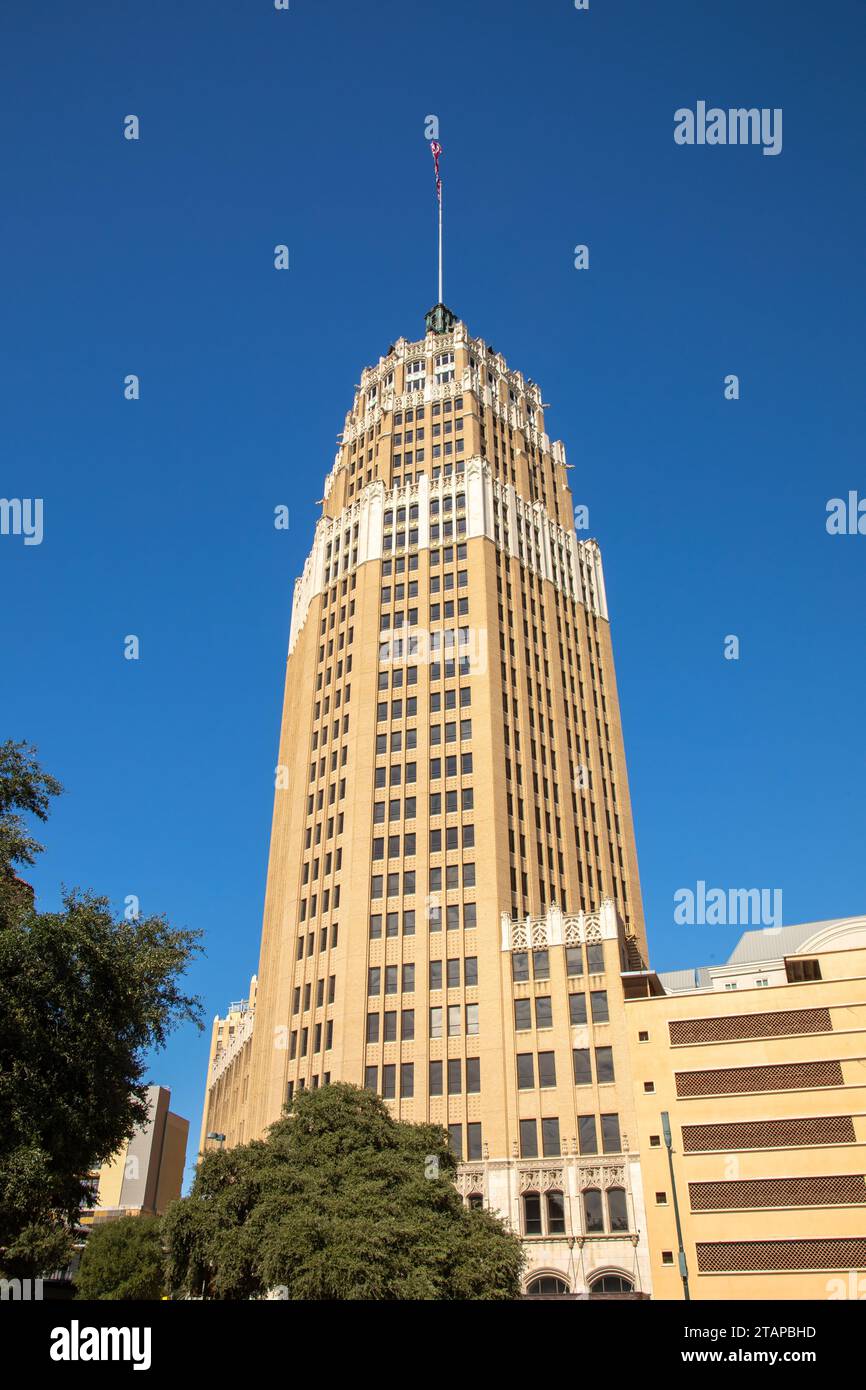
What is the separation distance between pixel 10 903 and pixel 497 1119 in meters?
38.1

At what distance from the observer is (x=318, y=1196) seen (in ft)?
130

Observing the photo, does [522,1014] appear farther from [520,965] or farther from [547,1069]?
[547,1069]

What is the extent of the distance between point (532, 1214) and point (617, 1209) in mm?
4956

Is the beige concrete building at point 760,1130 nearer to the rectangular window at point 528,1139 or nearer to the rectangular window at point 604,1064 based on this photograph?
the rectangular window at point 604,1064

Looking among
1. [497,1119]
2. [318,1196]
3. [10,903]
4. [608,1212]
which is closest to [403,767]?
[497,1119]

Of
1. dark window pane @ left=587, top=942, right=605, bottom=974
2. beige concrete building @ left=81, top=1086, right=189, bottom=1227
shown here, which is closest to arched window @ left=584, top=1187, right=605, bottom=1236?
dark window pane @ left=587, top=942, right=605, bottom=974

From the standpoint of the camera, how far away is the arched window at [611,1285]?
2046 inches

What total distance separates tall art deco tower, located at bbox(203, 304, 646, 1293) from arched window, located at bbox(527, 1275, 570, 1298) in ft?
0.37

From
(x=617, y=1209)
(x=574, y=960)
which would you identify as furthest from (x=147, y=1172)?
(x=617, y=1209)

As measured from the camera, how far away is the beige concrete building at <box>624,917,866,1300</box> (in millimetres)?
49281

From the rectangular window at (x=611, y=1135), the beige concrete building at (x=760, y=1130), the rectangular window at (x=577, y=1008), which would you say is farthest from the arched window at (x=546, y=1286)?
the rectangular window at (x=577, y=1008)

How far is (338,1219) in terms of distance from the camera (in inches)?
1497

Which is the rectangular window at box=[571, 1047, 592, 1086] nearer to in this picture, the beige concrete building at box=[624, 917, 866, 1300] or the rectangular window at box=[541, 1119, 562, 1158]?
the rectangular window at box=[541, 1119, 562, 1158]

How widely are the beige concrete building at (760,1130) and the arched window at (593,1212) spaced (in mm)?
2748
